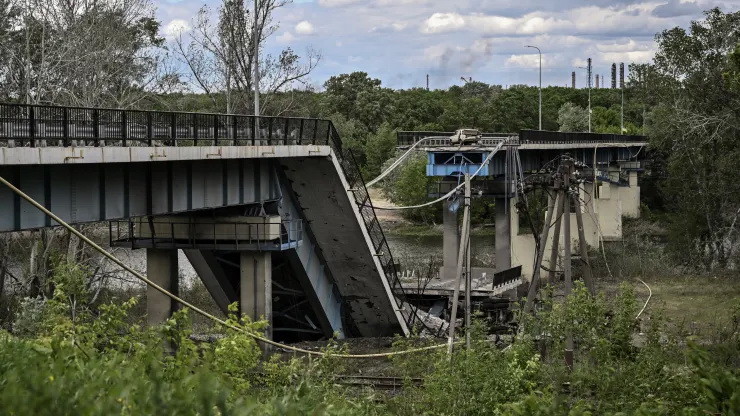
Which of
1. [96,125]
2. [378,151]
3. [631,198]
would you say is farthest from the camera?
[378,151]

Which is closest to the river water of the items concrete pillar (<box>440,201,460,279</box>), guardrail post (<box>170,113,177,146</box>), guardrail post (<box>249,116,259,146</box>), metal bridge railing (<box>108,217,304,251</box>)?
concrete pillar (<box>440,201,460,279</box>)

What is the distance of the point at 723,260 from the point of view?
60.7m

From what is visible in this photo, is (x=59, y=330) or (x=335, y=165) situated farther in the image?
(x=335, y=165)

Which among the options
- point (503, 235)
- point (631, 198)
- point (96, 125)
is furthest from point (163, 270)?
point (631, 198)

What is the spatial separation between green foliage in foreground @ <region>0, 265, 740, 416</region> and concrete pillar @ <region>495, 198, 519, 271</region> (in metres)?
29.1

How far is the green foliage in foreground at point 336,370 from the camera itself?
6934 millimetres

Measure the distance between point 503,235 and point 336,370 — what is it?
33.1 metres

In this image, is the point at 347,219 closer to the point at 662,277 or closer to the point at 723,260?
the point at 662,277

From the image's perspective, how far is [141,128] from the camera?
21.6 meters

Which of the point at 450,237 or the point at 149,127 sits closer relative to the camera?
the point at 149,127

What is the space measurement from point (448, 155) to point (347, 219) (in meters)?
19.9

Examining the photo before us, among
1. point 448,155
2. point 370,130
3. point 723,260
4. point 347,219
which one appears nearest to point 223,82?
point 448,155

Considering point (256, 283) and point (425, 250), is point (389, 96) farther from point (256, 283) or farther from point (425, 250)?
point (256, 283)

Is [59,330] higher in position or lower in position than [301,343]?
higher
